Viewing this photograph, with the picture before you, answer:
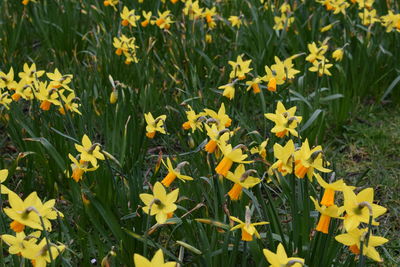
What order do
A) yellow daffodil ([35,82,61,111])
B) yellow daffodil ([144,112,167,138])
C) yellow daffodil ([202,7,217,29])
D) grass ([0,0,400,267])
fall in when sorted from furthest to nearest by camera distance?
1. yellow daffodil ([202,7,217,29])
2. yellow daffodil ([35,82,61,111])
3. yellow daffodil ([144,112,167,138])
4. grass ([0,0,400,267])

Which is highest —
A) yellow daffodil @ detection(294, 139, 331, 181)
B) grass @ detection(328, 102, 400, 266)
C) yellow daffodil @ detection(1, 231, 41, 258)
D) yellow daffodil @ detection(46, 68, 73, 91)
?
yellow daffodil @ detection(294, 139, 331, 181)

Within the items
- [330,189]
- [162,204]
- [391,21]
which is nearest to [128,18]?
[391,21]

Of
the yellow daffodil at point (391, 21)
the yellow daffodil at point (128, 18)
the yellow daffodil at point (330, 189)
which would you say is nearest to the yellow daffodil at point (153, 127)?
the yellow daffodil at point (330, 189)

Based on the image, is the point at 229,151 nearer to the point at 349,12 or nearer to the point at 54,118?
the point at 54,118

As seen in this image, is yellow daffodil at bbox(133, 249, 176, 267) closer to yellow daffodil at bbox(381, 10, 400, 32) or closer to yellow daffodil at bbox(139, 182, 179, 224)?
yellow daffodil at bbox(139, 182, 179, 224)

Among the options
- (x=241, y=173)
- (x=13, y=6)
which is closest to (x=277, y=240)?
(x=241, y=173)

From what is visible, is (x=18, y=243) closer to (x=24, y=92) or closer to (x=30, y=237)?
(x=30, y=237)

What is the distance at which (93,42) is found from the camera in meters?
3.72

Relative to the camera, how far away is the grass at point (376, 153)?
94.7 inches

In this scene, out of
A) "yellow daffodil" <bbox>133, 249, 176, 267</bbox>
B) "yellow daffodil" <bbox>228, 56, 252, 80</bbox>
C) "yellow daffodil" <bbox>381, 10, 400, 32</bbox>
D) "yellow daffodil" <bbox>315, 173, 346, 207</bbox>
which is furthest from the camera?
"yellow daffodil" <bbox>381, 10, 400, 32</bbox>

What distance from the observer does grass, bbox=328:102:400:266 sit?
2406 mm

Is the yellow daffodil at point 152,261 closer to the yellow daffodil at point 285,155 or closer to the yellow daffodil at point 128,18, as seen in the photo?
the yellow daffodil at point 285,155

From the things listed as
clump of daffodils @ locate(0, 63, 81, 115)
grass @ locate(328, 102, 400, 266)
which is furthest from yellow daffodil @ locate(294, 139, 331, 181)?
clump of daffodils @ locate(0, 63, 81, 115)

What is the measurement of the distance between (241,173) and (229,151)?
0.07m
